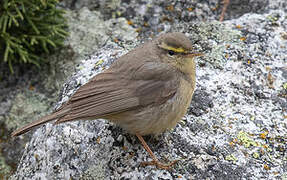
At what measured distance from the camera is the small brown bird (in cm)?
377

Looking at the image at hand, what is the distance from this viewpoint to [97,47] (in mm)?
5648

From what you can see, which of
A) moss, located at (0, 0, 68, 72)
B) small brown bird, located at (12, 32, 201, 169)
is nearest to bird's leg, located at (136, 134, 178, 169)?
small brown bird, located at (12, 32, 201, 169)

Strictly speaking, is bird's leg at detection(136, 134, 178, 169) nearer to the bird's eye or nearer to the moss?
the bird's eye

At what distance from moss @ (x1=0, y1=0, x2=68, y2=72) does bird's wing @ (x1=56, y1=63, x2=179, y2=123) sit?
5.76ft

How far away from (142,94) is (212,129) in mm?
911

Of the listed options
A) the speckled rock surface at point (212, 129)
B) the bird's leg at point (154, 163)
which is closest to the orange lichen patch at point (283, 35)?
the speckled rock surface at point (212, 129)

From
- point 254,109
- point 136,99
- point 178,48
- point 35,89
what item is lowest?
point 35,89

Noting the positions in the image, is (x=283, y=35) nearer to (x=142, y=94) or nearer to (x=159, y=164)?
(x=142, y=94)

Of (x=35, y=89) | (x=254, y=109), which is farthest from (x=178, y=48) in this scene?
(x=35, y=89)

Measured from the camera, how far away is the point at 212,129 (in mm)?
4160

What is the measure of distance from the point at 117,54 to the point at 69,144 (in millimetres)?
1505

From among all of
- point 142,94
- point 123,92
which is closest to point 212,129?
point 142,94

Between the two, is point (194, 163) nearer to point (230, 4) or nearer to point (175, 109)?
point (175, 109)

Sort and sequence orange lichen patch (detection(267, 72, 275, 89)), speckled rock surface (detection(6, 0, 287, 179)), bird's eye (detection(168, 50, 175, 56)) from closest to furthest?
speckled rock surface (detection(6, 0, 287, 179))
bird's eye (detection(168, 50, 175, 56))
orange lichen patch (detection(267, 72, 275, 89))
